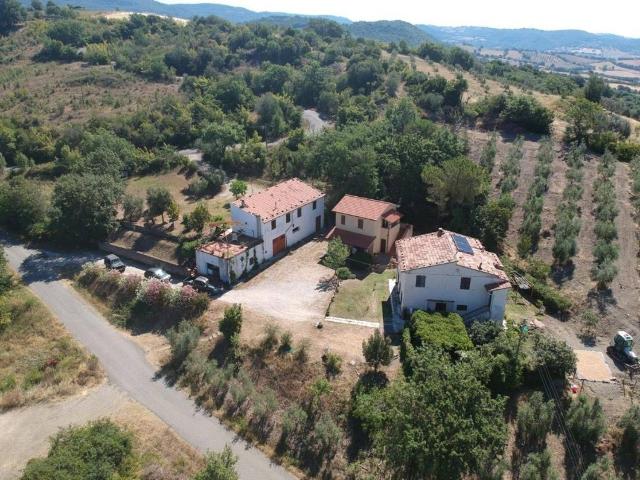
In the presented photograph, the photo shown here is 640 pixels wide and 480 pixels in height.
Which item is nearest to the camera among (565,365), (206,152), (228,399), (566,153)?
(565,365)

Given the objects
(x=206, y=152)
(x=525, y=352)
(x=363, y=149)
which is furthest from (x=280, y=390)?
(x=206, y=152)

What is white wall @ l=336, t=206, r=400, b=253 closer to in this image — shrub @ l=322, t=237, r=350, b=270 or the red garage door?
shrub @ l=322, t=237, r=350, b=270

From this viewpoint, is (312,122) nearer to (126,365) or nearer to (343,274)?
(343,274)

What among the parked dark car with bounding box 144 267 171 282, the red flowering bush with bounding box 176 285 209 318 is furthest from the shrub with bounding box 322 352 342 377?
the parked dark car with bounding box 144 267 171 282

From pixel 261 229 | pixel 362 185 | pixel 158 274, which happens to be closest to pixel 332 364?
pixel 261 229

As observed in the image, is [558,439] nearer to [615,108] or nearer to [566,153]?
[566,153]

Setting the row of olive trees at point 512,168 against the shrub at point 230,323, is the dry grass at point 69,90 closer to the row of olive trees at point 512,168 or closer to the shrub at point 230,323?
the shrub at point 230,323

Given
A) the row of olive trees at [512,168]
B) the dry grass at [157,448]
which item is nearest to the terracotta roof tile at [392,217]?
the row of olive trees at [512,168]
